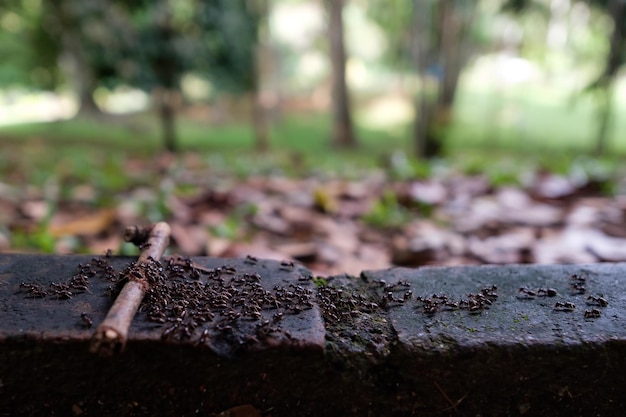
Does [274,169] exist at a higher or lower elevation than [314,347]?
lower

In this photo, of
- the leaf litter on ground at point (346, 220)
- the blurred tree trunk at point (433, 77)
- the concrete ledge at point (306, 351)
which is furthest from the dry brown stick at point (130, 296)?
the blurred tree trunk at point (433, 77)

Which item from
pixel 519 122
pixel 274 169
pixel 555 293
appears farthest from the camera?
pixel 519 122

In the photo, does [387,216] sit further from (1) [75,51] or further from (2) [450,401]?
(1) [75,51]

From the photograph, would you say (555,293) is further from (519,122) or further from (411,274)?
(519,122)

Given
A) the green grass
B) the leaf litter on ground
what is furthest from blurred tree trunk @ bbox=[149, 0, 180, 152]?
the leaf litter on ground

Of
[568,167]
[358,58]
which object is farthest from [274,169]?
[358,58]
